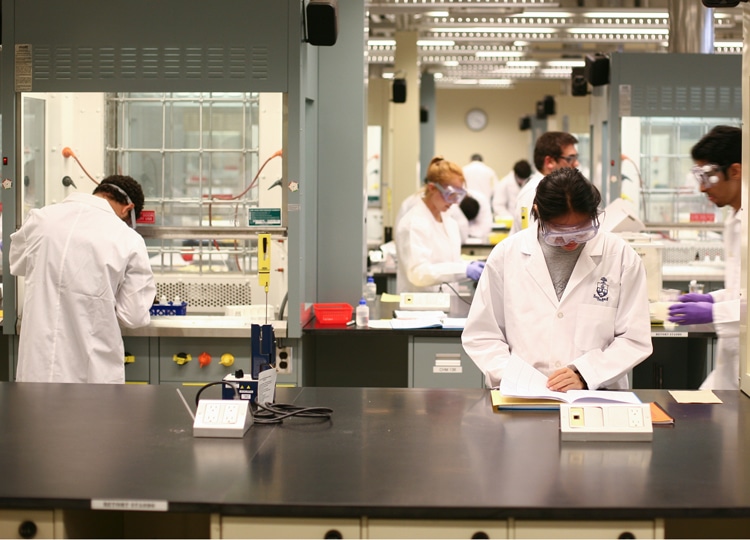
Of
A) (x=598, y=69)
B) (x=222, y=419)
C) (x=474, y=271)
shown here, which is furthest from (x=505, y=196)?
(x=222, y=419)

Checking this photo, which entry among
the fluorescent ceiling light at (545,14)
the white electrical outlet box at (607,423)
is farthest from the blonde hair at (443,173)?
the fluorescent ceiling light at (545,14)

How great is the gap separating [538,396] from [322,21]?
6.96 feet

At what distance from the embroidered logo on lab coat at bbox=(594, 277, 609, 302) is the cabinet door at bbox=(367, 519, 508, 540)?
1214mm

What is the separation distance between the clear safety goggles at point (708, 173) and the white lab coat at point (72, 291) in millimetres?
2191

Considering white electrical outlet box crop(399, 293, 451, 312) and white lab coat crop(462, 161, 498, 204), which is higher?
white lab coat crop(462, 161, 498, 204)

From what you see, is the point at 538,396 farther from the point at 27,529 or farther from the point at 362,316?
the point at 362,316

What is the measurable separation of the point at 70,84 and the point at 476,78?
13804mm

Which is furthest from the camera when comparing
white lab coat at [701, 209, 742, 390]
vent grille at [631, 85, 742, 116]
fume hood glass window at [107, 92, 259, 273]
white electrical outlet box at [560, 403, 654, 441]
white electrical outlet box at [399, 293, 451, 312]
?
vent grille at [631, 85, 742, 116]

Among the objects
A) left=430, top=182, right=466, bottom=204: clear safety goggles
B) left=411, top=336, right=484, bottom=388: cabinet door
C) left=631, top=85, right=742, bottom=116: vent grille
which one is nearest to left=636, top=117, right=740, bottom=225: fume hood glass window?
left=631, top=85, right=742, bottom=116: vent grille

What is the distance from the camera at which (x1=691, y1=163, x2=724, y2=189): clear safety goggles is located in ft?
11.5

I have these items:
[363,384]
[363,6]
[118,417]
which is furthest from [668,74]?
[118,417]

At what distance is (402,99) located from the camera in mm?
10922

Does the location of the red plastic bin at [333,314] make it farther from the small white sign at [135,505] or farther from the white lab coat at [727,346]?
the small white sign at [135,505]

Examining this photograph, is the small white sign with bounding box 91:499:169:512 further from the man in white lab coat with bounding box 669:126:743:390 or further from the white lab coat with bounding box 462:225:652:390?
the man in white lab coat with bounding box 669:126:743:390
